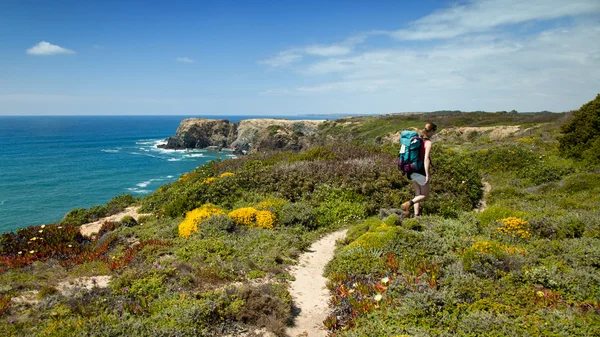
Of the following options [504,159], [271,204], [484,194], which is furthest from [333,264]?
[504,159]

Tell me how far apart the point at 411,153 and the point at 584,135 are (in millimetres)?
17892

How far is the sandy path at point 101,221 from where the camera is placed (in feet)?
49.0

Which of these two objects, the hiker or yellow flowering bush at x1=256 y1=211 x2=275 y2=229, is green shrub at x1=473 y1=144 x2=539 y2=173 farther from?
yellow flowering bush at x1=256 y1=211 x2=275 y2=229

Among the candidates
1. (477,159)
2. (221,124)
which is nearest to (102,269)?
(477,159)

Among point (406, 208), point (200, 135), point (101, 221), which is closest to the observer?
point (406, 208)

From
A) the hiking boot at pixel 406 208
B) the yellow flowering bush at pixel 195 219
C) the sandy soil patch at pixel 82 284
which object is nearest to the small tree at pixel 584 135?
the hiking boot at pixel 406 208

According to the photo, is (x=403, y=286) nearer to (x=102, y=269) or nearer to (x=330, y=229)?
(x=330, y=229)

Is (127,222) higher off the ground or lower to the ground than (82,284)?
lower

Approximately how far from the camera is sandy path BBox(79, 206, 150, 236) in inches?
588

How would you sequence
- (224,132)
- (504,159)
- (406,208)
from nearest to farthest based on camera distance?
(406,208) < (504,159) < (224,132)

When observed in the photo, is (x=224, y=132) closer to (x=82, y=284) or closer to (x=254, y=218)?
(x=254, y=218)

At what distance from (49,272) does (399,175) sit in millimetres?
13785

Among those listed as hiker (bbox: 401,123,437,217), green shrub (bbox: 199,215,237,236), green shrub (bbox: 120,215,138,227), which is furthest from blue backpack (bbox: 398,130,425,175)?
green shrub (bbox: 120,215,138,227)

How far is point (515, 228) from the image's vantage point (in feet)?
31.1
